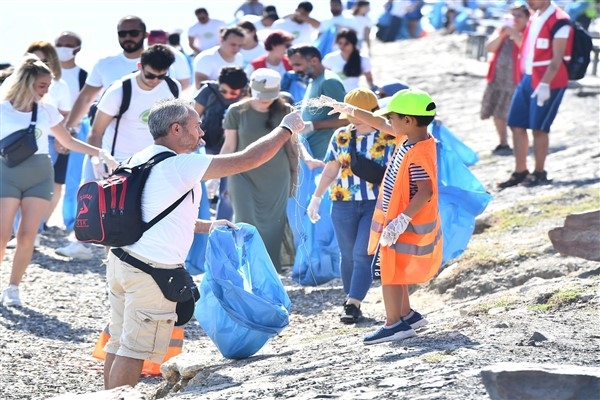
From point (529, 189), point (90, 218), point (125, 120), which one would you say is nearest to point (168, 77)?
point (125, 120)

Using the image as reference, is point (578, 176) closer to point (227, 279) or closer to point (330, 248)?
point (330, 248)

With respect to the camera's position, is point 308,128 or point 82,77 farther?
point 82,77

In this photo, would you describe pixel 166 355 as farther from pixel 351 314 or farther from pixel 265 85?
pixel 265 85

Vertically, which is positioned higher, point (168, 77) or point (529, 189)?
point (168, 77)

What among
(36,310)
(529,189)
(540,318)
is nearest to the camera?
(540,318)

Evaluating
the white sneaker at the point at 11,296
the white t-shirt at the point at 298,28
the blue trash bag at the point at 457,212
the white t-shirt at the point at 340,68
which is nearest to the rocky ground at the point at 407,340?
the white sneaker at the point at 11,296

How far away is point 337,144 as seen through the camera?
7844 millimetres

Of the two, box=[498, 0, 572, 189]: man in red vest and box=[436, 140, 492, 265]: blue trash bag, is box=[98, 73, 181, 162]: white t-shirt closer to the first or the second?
box=[436, 140, 492, 265]: blue trash bag

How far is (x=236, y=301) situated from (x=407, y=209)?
105cm

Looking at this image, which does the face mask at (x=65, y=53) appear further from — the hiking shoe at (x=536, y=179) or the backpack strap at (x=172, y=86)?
the hiking shoe at (x=536, y=179)

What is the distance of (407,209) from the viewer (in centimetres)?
642

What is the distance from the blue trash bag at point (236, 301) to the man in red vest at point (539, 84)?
16.6 ft

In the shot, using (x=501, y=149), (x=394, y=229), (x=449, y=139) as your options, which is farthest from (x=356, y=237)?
(x=501, y=149)

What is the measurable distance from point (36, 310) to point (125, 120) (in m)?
1.43
